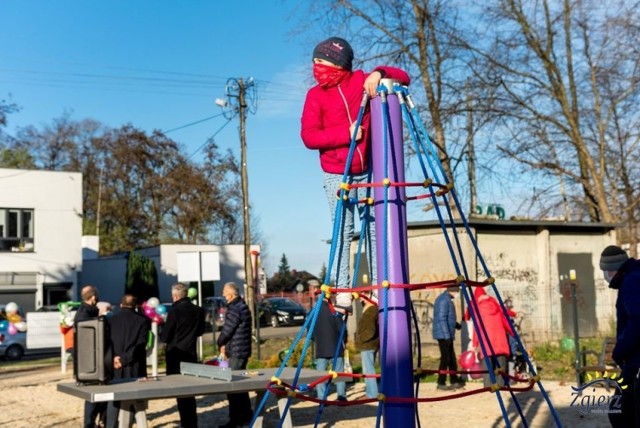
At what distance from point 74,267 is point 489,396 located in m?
29.1

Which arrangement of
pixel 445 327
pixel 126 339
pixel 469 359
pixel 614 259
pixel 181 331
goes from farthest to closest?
pixel 445 327 → pixel 469 359 → pixel 181 331 → pixel 126 339 → pixel 614 259

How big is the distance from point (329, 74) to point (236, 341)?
5.98 m

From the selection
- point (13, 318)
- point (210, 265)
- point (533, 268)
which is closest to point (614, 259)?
point (210, 265)

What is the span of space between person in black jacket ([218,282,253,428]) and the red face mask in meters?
5.66

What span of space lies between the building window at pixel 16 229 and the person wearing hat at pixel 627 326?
34422mm

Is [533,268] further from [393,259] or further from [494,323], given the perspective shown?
[393,259]

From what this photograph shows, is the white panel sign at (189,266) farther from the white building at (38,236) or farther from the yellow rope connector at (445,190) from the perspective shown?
the white building at (38,236)

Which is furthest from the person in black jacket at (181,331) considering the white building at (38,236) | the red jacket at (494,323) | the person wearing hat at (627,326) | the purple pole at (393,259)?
the white building at (38,236)

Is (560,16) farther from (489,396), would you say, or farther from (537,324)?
(489,396)

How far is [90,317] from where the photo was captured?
10.1 meters

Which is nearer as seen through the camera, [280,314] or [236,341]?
[236,341]

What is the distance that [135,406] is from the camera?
8.64m

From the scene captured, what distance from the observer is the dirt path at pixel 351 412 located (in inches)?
394

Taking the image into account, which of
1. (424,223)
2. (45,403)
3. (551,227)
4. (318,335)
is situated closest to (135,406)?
(318,335)
